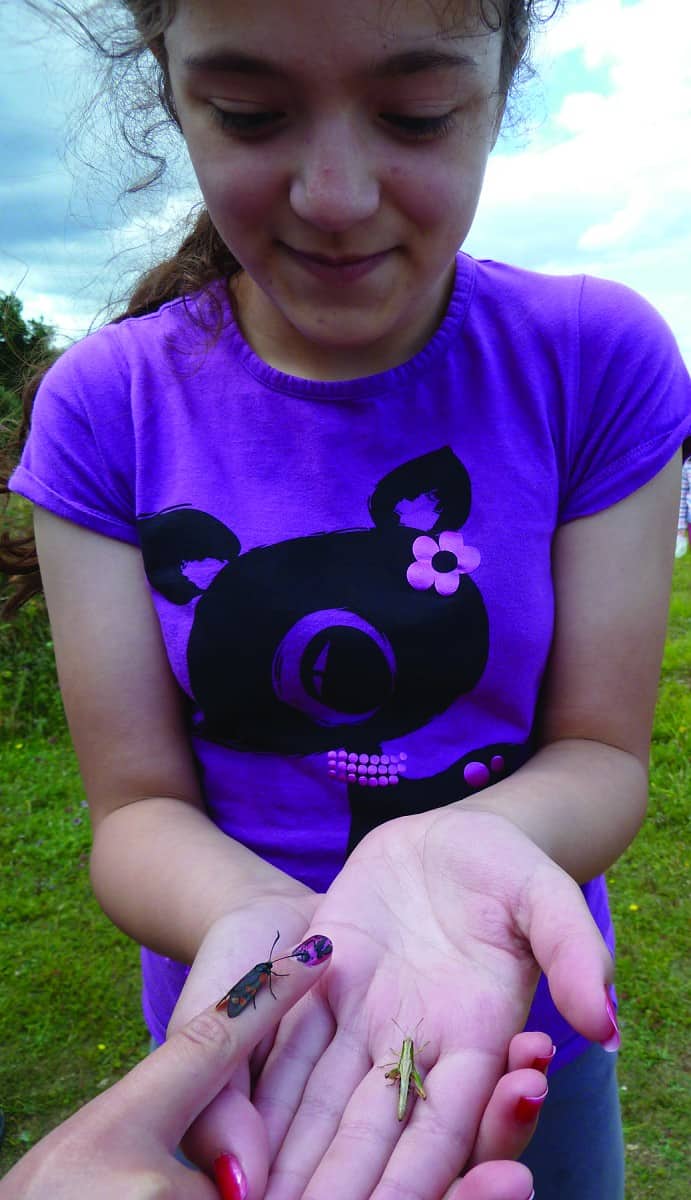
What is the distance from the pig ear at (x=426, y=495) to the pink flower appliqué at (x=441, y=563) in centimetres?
3

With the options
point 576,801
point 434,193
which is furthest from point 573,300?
point 576,801

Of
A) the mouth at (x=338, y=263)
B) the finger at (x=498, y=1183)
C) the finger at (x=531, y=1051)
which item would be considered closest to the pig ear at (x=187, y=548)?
the mouth at (x=338, y=263)

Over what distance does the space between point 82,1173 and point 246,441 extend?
1225 millimetres

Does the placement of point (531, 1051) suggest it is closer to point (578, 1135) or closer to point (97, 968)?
point (578, 1135)

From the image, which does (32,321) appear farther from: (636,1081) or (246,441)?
(636,1081)

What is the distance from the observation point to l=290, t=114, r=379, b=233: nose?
1479mm

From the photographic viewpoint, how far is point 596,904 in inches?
77.7

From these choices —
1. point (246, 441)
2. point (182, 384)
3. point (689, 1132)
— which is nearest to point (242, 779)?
point (246, 441)

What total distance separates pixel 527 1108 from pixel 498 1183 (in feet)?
0.34

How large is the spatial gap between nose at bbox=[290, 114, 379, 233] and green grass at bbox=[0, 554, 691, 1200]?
326 cm

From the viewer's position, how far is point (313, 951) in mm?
1452

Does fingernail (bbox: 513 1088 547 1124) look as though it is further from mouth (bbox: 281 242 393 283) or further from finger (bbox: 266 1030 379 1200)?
mouth (bbox: 281 242 393 283)

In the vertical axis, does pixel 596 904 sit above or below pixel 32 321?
below

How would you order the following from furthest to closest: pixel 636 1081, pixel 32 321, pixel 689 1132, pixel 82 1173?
pixel 636 1081, pixel 689 1132, pixel 32 321, pixel 82 1173
